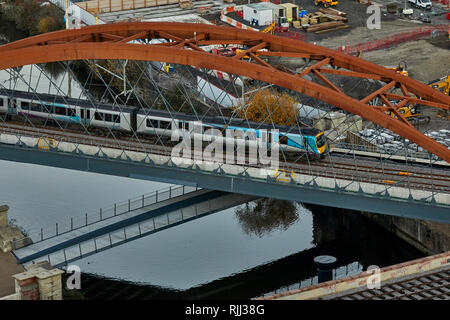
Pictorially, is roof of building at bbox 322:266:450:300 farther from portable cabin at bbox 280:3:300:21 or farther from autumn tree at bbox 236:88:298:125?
portable cabin at bbox 280:3:300:21

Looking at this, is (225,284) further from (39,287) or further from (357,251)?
(39,287)

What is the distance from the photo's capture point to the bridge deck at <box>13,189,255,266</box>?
227ft

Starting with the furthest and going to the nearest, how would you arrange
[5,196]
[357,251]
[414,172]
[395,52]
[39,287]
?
1. [395,52]
2. [5,196]
3. [357,251]
4. [414,172]
5. [39,287]

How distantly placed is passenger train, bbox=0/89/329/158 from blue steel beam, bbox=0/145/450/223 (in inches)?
207

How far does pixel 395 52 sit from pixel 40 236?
5515 cm

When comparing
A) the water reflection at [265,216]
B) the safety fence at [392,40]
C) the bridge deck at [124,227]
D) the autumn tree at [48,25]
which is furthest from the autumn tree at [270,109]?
the autumn tree at [48,25]

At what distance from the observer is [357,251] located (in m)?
76.9

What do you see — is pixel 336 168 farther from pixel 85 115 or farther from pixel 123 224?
pixel 85 115

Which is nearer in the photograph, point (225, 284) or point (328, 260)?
point (328, 260)

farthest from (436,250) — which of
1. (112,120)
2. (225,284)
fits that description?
(112,120)

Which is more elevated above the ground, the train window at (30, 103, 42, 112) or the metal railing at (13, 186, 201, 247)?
the train window at (30, 103, 42, 112)

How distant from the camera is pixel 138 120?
78.7 metres

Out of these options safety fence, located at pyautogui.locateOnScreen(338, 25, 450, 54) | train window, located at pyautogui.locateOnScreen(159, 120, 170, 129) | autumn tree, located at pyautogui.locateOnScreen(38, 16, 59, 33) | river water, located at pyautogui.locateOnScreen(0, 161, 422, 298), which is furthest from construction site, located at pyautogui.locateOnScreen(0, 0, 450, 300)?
autumn tree, located at pyautogui.locateOnScreen(38, 16, 59, 33)

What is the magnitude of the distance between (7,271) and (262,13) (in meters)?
63.1
